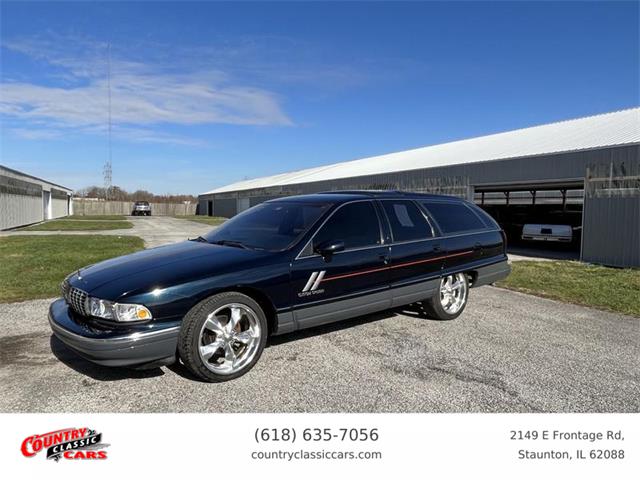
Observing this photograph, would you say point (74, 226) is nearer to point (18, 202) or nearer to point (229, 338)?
point (18, 202)

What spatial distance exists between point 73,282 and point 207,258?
1.20 metres

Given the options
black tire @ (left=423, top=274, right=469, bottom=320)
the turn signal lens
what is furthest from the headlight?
black tire @ (left=423, top=274, right=469, bottom=320)

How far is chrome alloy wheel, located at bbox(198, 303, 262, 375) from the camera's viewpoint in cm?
349

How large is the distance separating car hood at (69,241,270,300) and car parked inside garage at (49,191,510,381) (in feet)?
0.04

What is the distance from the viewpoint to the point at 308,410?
10.2 ft

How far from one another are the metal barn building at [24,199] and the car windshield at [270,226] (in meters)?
22.9

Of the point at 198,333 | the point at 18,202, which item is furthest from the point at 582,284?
the point at 18,202

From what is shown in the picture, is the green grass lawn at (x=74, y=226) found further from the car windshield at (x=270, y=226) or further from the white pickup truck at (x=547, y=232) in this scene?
the car windshield at (x=270, y=226)

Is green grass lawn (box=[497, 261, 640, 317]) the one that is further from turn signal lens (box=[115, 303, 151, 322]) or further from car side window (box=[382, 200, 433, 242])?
turn signal lens (box=[115, 303, 151, 322])

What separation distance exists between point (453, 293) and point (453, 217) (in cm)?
102

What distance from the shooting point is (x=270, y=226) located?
4609mm
